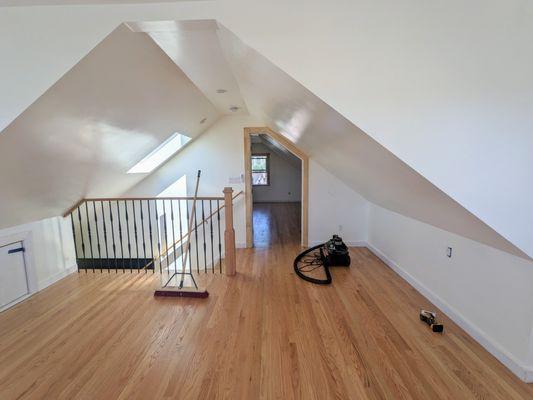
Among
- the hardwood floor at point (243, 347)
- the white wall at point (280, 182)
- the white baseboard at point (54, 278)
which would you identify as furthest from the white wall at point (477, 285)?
the white wall at point (280, 182)

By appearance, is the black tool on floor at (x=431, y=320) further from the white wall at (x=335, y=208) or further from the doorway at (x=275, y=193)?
the doorway at (x=275, y=193)

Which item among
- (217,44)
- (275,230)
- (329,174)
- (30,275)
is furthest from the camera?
(275,230)

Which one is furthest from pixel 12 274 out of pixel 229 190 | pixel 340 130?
pixel 340 130

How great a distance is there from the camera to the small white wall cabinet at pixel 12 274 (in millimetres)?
2633

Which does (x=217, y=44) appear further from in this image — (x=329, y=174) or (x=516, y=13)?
(x=329, y=174)

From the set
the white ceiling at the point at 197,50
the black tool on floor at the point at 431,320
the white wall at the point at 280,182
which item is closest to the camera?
the white ceiling at the point at 197,50

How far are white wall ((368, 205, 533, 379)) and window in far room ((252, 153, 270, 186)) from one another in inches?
252

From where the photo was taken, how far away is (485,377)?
1.73 metres

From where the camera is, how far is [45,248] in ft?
10.3

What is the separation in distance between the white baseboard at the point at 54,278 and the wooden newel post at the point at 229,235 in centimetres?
214

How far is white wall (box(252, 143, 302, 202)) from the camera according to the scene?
9.22 metres

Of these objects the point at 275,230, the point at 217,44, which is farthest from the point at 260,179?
the point at 217,44

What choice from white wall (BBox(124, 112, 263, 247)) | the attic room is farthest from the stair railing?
the attic room

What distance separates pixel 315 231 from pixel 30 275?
384 centimetres
